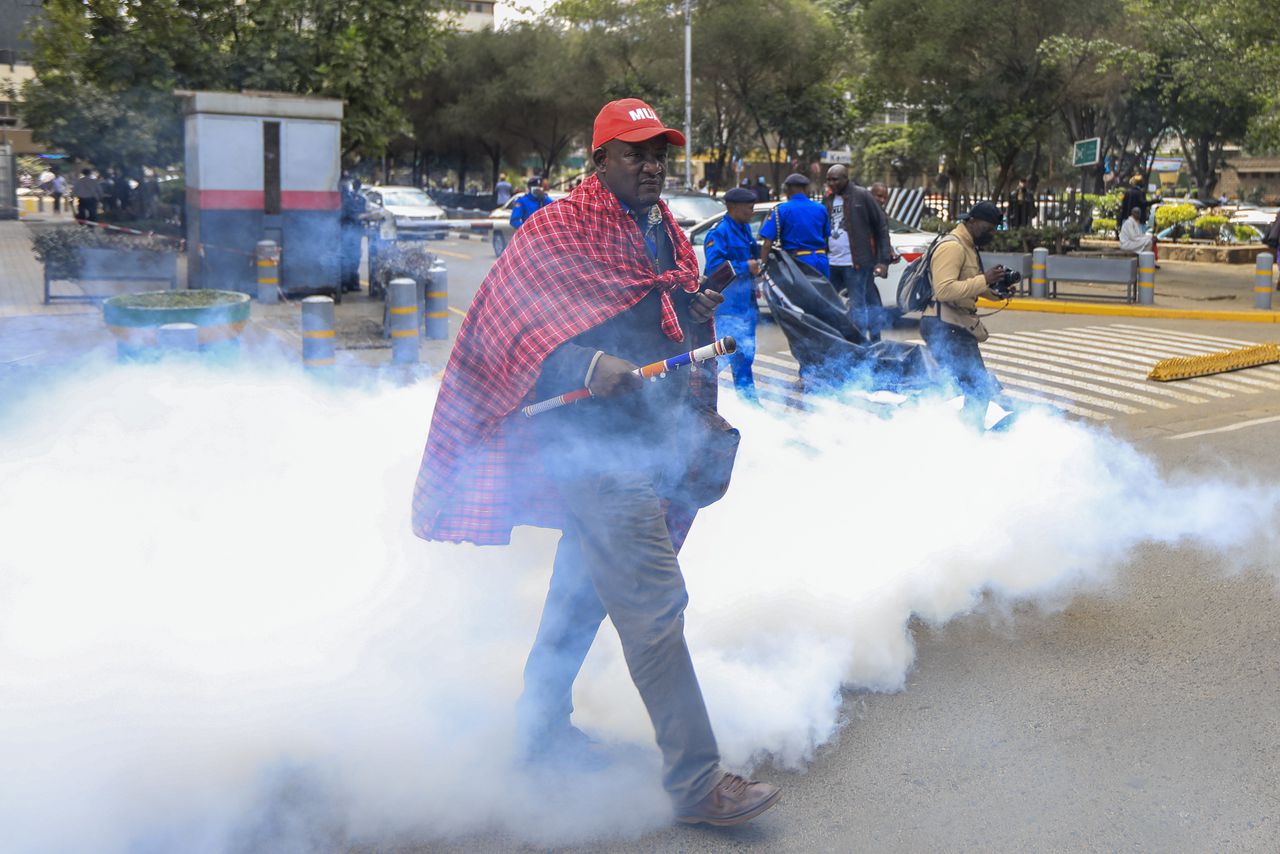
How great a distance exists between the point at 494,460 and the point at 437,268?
8827 millimetres

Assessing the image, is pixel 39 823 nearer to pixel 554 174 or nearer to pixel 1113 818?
pixel 1113 818

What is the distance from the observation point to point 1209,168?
42.0 m

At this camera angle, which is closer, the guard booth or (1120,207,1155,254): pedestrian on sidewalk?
the guard booth

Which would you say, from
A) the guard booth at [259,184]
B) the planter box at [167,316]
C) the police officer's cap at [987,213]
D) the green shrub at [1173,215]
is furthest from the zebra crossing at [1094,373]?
the green shrub at [1173,215]

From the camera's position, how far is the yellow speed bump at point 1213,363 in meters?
9.62

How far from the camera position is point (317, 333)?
8.35 m

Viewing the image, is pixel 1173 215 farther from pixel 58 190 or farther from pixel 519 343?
pixel 58 190

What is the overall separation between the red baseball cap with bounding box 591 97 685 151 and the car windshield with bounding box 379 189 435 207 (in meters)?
28.1

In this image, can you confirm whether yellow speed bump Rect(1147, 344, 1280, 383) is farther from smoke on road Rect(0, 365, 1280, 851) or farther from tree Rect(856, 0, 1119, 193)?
tree Rect(856, 0, 1119, 193)

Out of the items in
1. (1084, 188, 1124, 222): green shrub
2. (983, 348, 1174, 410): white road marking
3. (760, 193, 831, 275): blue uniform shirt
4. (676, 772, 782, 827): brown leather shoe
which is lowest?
(676, 772, 782, 827): brown leather shoe

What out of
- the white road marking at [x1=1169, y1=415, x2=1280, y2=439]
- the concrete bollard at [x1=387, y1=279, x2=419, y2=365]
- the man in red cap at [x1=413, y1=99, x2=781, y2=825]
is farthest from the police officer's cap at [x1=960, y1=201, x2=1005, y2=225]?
the concrete bollard at [x1=387, y1=279, x2=419, y2=365]

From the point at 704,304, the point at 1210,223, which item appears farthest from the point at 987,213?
the point at 1210,223

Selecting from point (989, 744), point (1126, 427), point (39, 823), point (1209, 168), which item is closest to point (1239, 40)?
point (1126, 427)

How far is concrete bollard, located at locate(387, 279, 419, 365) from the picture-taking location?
9.54 meters
